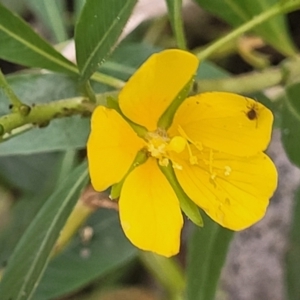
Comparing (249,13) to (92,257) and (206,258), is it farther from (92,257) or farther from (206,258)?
(92,257)

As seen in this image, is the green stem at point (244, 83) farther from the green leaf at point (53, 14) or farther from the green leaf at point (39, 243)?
the green leaf at point (53, 14)

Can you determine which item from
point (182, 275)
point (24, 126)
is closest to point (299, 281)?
point (182, 275)

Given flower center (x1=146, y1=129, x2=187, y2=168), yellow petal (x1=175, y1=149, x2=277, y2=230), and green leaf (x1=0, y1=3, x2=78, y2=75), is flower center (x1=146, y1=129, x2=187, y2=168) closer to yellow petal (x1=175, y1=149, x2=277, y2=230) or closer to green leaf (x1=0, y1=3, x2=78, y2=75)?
yellow petal (x1=175, y1=149, x2=277, y2=230)

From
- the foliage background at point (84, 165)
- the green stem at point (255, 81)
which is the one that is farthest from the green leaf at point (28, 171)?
the green stem at point (255, 81)

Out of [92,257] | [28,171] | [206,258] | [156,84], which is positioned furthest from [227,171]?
[28,171]

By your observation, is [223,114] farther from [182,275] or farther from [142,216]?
[182,275]

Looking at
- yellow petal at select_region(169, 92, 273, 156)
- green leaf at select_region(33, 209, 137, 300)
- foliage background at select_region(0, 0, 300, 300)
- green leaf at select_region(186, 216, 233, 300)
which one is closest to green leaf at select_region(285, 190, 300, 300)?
foliage background at select_region(0, 0, 300, 300)

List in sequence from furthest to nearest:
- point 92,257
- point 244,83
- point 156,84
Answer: point 92,257
point 244,83
point 156,84
